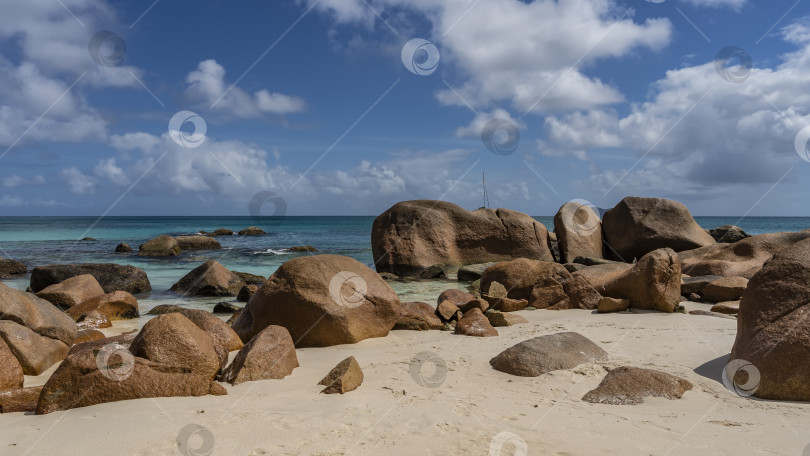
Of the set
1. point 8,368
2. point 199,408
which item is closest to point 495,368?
point 199,408

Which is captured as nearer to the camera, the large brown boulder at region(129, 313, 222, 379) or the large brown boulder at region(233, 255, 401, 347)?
the large brown boulder at region(129, 313, 222, 379)

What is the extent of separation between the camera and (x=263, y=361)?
15.6 ft

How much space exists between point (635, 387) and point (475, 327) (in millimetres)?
2715

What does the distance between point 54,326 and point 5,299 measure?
641mm

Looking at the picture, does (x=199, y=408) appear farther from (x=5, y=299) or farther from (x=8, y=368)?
(x=5, y=299)

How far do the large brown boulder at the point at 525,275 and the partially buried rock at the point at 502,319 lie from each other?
1717 mm

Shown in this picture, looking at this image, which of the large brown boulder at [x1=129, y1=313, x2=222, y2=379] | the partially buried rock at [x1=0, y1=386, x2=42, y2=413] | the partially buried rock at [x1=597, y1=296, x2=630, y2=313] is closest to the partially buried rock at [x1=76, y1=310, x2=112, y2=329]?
the partially buried rock at [x1=0, y1=386, x2=42, y2=413]

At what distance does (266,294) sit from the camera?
21.7 feet

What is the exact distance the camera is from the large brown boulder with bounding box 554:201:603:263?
53.1 feet

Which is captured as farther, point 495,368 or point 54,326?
point 54,326

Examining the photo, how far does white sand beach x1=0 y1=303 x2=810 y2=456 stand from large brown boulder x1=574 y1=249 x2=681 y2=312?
Result: 2.48m

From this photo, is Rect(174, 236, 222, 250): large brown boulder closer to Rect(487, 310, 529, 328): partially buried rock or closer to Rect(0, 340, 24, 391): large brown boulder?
Rect(487, 310, 529, 328): partially buried rock

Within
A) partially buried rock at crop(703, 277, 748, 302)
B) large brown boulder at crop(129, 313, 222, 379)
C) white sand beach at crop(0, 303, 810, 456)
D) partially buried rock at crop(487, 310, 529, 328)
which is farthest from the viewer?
partially buried rock at crop(703, 277, 748, 302)

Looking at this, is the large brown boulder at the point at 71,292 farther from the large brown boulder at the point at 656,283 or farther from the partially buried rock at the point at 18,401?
the large brown boulder at the point at 656,283
